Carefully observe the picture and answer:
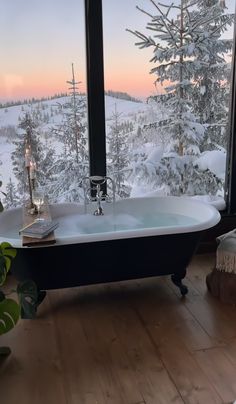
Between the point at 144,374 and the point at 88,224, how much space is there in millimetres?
1245

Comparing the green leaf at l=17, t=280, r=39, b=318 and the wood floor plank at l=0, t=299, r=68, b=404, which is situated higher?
the green leaf at l=17, t=280, r=39, b=318

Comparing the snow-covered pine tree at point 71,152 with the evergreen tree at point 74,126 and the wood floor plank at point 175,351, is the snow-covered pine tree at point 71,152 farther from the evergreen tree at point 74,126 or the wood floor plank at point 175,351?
the wood floor plank at point 175,351

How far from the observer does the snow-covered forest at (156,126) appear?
3.24 m

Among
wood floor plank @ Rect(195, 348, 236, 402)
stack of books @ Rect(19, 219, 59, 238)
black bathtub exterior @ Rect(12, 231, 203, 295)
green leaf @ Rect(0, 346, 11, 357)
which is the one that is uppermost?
stack of books @ Rect(19, 219, 59, 238)

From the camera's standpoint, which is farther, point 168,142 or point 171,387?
point 168,142

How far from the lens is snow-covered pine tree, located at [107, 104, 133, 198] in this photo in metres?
3.38

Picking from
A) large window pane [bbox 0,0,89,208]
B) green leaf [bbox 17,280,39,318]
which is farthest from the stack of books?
large window pane [bbox 0,0,89,208]

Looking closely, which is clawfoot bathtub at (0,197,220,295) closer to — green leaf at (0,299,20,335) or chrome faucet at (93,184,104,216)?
chrome faucet at (93,184,104,216)

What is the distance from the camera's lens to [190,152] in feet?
11.7

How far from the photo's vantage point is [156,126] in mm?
3477

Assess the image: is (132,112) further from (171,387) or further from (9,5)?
(171,387)

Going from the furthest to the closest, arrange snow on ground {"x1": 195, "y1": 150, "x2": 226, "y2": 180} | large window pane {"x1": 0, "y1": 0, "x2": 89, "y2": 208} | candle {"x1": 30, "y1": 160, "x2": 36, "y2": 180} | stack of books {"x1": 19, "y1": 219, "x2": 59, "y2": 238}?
snow on ground {"x1": 195, "y1": 150, "x2": 226, "y2": 180} < candle {"x1": 30, "y1": 160, "x2": 36, "y2": 180} < large window pane {"x1": 0, "y1": 0, "x2": 89, "y2": 208} < stack of books {"x1": 19, "y1": 219, "x2": 59, "y2": 238}

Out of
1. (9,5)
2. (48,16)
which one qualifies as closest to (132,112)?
(48,16)

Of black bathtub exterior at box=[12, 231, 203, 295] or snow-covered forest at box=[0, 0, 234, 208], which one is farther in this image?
snow-covered forest at box=[0, 0, 234, 208]
